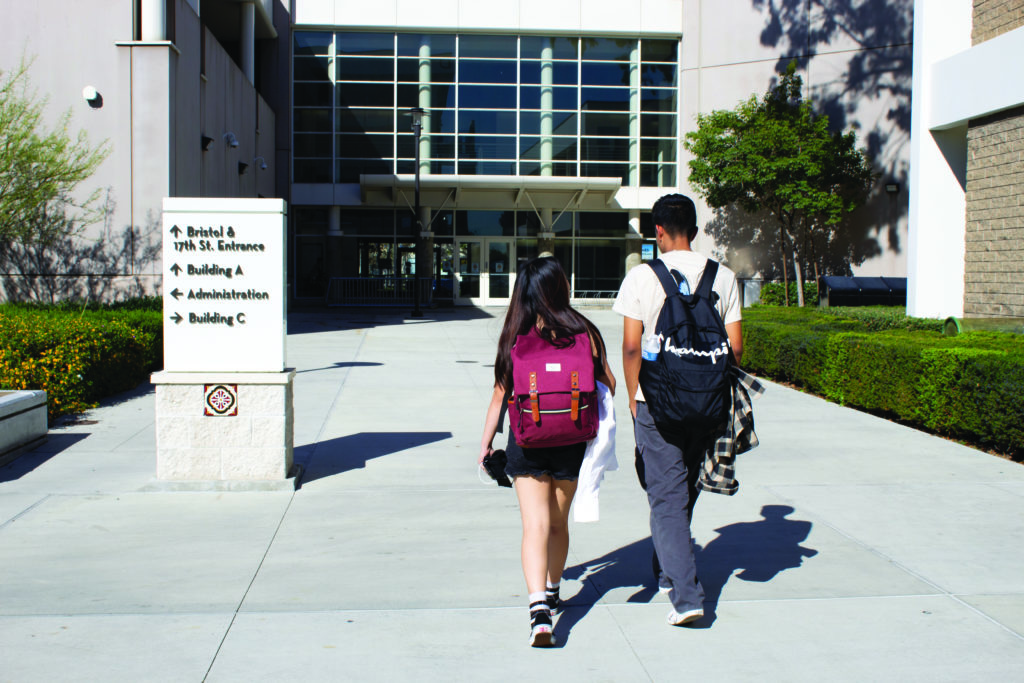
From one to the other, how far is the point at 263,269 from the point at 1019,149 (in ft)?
39.2

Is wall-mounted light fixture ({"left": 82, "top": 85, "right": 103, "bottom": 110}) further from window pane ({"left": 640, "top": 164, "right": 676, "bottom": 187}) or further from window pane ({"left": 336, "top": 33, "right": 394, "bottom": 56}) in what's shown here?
window pane ({"left": 640, "top": 164, "right": 676, "bottom": 187})

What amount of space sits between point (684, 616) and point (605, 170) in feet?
101

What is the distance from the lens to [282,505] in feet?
20.8

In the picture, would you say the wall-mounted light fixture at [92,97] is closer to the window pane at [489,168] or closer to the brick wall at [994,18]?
the brick wall at [994,18]

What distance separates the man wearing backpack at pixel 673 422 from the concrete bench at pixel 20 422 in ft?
18.4

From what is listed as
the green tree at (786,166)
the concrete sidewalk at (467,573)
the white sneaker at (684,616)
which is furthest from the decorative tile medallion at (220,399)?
the green tree at (786,166)

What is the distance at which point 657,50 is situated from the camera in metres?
33.3

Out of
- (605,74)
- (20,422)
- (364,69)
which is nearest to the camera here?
(20,422)

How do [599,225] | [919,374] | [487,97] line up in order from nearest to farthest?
[919,374]
[487,97]
[599,225]

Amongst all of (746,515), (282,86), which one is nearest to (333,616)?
(746,515)

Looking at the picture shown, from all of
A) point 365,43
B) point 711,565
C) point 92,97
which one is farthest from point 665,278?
point 365,43

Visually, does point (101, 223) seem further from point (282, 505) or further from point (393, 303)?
point (393, 303)

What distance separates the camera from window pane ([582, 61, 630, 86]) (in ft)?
110

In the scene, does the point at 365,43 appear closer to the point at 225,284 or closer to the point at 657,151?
the point at 657,151
